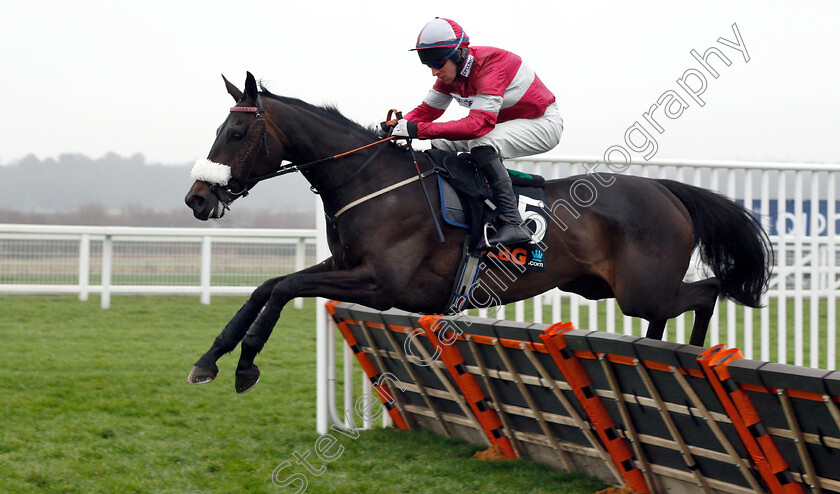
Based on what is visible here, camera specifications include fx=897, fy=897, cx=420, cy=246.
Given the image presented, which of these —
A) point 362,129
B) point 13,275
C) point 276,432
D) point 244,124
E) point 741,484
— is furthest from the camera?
point 13,275

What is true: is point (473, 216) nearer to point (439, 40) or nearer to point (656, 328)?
point (439, 40)

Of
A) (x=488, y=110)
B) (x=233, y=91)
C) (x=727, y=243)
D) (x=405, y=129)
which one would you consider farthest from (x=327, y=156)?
(x=727, y=243)

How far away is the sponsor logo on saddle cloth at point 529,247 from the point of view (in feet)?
12.4

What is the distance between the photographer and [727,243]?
13.9 feet

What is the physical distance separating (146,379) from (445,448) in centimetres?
272

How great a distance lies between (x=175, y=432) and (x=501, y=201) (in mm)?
2494

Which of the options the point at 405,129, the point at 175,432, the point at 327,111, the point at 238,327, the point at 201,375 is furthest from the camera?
the point at 175,432

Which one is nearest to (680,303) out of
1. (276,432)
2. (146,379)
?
(276,432)

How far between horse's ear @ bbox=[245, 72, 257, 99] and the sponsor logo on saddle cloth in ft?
3.78

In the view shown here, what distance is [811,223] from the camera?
5.26 metres

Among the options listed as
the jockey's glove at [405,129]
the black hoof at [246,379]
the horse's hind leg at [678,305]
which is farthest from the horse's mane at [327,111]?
the horse's hind leg at [678,305]

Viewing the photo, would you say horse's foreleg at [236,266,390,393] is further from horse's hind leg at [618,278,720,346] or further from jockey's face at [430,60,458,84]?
horse's hind leg at [618,278,720,346]

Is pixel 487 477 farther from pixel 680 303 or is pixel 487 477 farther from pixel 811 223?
pixel 811 223

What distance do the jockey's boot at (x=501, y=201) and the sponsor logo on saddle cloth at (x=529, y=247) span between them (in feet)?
0.18
